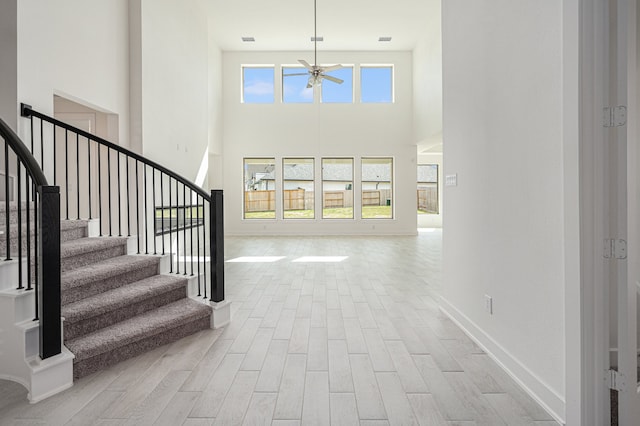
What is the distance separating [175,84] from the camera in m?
7.65

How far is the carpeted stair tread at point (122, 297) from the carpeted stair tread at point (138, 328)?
139mm

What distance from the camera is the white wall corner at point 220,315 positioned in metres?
3.63

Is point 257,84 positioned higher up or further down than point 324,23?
further down

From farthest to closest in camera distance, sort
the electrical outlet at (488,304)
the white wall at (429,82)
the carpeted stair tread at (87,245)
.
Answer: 1. the white wall at (429,82)
2. the carpeted stair tread at (87,245)
3. the electrical outlet at (488,304)

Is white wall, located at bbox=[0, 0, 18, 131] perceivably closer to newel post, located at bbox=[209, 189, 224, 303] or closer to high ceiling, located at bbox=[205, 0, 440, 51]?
newel post, located at bbox=[209, 189, 224, 303]

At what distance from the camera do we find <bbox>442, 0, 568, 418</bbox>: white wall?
7.20 ft

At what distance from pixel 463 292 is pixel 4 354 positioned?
3.39m

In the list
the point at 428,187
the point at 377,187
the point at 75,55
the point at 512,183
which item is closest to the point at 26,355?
the point at 512,183

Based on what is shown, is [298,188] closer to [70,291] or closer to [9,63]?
[9,63]

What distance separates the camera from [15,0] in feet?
12.5

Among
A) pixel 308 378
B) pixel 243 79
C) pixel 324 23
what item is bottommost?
pixel 308 378

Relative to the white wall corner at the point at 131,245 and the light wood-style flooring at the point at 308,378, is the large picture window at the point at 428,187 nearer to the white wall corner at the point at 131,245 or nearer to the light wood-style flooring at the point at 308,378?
the light wood-style flooring at the point at 308,378

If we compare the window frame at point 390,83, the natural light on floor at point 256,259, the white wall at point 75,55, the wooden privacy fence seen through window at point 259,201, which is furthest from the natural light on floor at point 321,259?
the window frame at point 390,83

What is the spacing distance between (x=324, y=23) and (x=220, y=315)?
27.9ft
